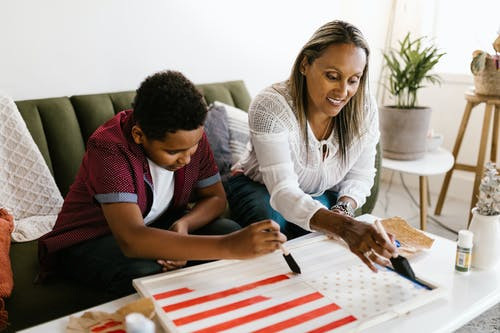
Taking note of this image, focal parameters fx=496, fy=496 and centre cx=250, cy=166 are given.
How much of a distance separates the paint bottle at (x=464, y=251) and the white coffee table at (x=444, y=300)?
2 cm

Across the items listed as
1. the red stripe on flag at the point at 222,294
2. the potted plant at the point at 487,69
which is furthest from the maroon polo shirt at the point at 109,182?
the potted plant at the point at 487,69

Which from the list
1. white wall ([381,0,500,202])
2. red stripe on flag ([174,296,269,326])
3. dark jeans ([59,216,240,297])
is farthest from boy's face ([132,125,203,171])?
white wall ([381,0,500,202])

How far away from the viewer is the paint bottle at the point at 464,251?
1193 millimetres

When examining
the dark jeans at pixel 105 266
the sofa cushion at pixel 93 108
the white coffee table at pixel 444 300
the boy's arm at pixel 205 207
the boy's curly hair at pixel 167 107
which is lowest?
the dark jeans at pixel 105 266

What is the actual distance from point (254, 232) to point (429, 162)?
1.63m

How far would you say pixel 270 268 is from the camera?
118 cm

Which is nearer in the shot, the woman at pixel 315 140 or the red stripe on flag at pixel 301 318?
the red stripe on flag at pixel 301 318

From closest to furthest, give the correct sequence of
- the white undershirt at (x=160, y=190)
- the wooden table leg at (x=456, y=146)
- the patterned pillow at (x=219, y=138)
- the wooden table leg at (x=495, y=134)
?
the white undershirt at (x=160, y=190)
the patterned pillow at (x=219, y=138)
the wooden table leg at (x=495, y=134)
the wooden table leg at (x=456, y=146)

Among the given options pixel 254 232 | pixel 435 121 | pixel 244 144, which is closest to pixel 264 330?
pixel 254 232

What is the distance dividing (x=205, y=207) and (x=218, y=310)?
0.48m

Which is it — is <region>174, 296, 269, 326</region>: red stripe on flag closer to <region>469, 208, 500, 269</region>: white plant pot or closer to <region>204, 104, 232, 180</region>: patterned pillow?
<region>469, 208, 500, 269</region>: white plant pot

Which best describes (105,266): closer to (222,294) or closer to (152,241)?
(152,241)

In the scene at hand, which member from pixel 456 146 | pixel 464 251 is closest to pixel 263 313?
pixel 464 251

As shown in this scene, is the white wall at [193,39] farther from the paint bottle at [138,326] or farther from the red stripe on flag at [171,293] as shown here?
the paint bottle at [138,326]
